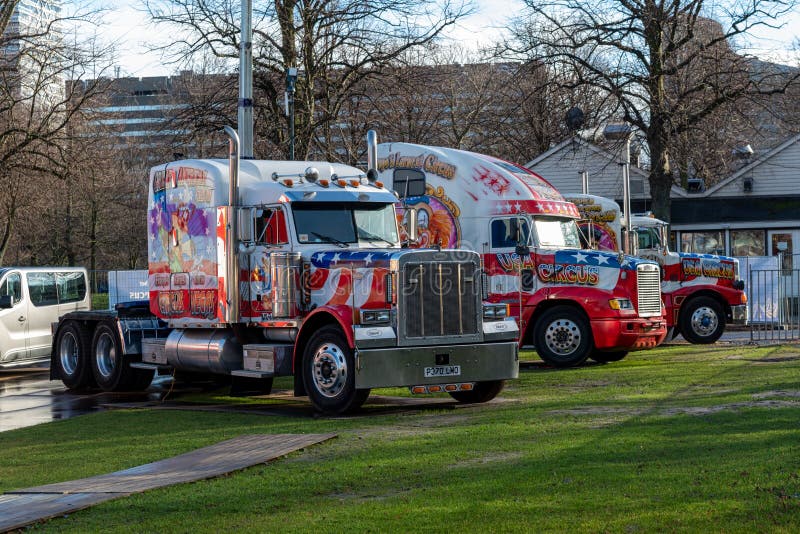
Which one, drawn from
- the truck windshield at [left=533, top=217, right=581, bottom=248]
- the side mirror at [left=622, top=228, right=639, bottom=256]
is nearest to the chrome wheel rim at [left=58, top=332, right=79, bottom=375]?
the truck windshield at [left=533, top=217, right=581, bottom=248]

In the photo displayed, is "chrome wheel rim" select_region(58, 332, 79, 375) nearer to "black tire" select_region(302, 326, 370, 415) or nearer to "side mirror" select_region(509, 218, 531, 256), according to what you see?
"black tire" select_region(302, 326, 370, 415)

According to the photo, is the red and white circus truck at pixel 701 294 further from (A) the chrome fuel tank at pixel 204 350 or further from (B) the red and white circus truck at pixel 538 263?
(A) the chrome fuel tank at pixel 204 350

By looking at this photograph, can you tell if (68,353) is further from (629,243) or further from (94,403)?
(629,243)

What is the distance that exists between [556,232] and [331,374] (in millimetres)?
7688

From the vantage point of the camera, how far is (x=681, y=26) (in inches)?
1315

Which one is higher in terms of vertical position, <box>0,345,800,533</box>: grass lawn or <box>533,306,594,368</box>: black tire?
<box>533,306,594,368</box>: black tire

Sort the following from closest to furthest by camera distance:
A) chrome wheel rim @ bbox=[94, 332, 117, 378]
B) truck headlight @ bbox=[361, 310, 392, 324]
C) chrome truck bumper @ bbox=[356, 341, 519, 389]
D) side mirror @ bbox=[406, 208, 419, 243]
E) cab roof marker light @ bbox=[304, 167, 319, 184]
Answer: chrome truck bumper @ bbox=[356, 341, 519, 389] < truck headlight @ bbox=[361, 310, 392, 324] < cab roof marker light @ bbox=[304, 167, 319, 184] < side mirror @ bbox=[406, 208, 419, 243] < chrome wheel rim @ bbox=[94, 332, 117, 378]

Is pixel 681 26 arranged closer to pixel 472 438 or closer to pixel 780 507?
pixel 472 438

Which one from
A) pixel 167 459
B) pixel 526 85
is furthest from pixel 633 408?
pixel 526 85

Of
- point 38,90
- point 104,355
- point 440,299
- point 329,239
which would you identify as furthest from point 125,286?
point 440,299

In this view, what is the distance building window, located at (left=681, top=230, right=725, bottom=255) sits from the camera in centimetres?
4044

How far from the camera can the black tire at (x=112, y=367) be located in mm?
18094

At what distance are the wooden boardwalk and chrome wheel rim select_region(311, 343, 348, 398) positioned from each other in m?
1.93

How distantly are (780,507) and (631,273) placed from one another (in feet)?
41.0
